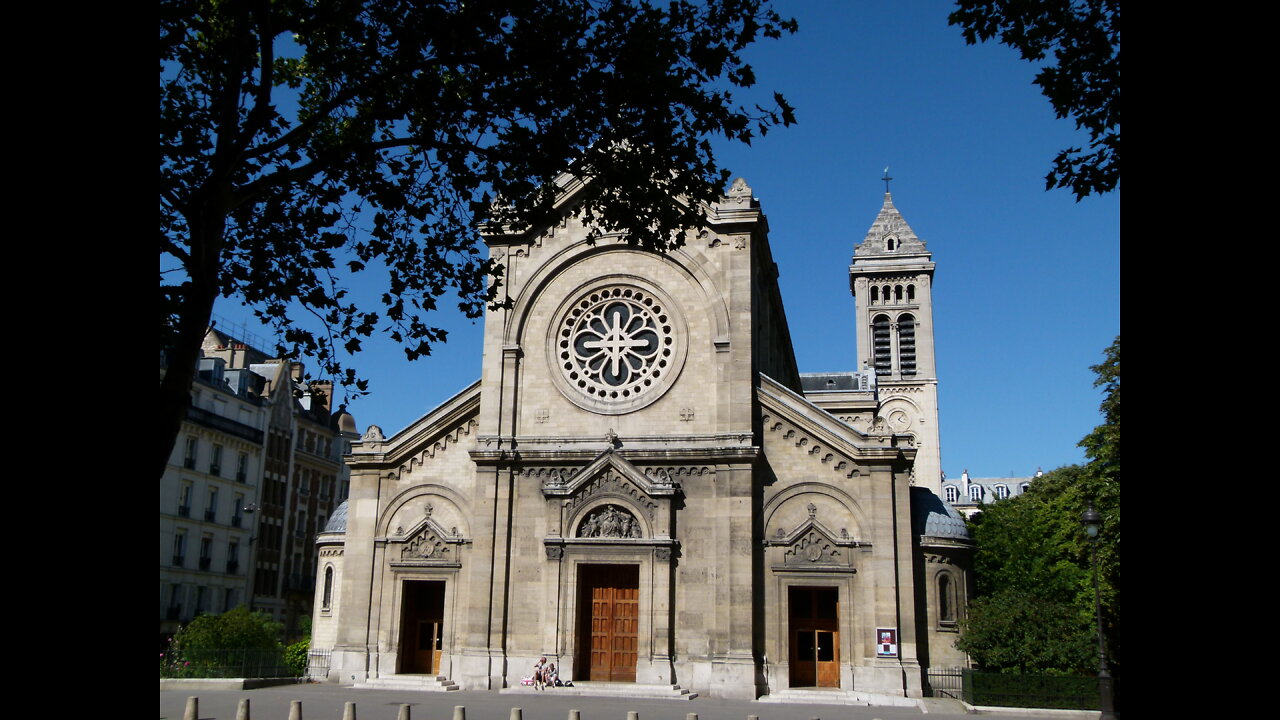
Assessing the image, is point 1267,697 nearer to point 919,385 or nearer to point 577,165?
point 577,165

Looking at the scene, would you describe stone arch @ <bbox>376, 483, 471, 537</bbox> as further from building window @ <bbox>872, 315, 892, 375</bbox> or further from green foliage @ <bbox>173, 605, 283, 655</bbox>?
building window @ <bbox>872, 315, 892, 375</bbox>

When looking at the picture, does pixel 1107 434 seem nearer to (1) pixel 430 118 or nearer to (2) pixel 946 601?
(2) pixel 946 601

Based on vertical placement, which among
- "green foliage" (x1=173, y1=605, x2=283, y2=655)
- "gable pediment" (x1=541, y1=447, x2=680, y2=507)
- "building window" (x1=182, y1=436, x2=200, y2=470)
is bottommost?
"green foliage" (x1=173, y1=605, x2=283, y2=655)

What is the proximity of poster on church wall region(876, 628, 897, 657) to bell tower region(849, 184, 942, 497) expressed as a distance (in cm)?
4850

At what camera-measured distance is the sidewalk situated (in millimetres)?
24250

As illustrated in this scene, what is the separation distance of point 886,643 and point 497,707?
11.5 metres

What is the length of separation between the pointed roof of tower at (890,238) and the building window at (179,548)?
5641 cm

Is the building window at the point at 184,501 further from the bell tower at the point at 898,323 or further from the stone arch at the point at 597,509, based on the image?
the bell tower at the point at 898,323

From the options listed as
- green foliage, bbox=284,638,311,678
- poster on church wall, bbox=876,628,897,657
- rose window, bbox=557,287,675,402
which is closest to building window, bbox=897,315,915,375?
rose window, bbox=557,287,675,402

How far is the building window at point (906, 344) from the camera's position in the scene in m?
82.0

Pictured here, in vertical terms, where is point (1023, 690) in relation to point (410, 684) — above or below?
above

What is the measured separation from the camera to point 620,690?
30.3 m

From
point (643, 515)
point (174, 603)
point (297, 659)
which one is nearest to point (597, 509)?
point (643, 515)

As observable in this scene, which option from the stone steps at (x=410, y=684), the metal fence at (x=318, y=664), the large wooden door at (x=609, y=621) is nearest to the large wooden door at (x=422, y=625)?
the stone steps at (x=410, y=684)
